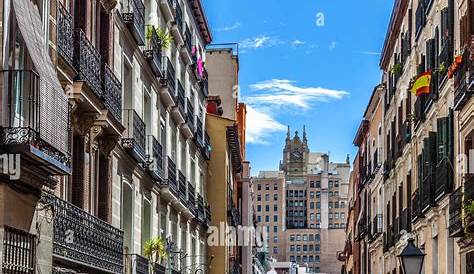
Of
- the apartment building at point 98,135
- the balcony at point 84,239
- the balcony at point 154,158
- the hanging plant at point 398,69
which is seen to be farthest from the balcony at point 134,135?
the hanging plant at point 398,69

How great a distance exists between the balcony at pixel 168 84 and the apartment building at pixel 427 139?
25.4 feet

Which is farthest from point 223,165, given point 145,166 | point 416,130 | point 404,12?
point 145,166

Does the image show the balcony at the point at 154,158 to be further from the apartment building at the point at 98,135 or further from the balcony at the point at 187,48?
the balcony at the point at 187,48

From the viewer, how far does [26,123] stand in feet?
45.5

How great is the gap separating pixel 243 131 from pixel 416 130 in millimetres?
36341

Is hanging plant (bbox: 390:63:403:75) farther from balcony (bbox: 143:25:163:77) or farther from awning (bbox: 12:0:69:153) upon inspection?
awning (bbox: 12:0:69:153)

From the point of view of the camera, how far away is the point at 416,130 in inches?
1371

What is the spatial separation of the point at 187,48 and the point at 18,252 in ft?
83.7

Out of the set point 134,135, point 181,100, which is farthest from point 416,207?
point 134,135

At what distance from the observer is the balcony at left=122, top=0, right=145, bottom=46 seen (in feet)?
83.0

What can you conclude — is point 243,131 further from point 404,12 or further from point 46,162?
point 46,162

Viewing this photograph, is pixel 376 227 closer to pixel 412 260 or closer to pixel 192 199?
pixel 192 199

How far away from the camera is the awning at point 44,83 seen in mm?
14141

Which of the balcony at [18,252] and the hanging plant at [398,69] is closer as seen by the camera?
the balcony at [18,252]
